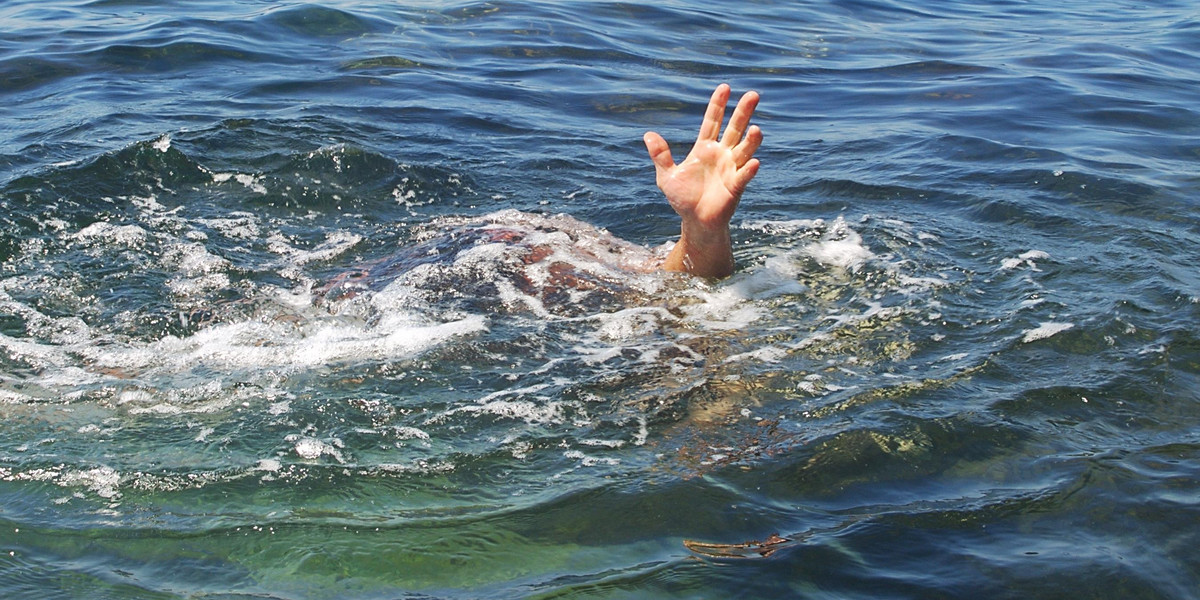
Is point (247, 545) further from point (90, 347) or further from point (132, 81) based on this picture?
point (132, 81)

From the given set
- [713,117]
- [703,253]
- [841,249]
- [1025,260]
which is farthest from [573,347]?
[1025,260]

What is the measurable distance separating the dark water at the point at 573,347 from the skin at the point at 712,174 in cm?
33

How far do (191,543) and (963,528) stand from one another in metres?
2.29

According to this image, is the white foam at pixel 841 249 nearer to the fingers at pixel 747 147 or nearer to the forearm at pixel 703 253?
the forearm at pixel 703 253

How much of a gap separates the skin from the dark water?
13.1 inches

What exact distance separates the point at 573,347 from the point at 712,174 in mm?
990

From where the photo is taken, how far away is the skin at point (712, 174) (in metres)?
4.76

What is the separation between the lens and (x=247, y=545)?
3.22 m

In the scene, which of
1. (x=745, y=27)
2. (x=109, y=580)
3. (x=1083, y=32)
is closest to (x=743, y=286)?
(x=109, y=580)

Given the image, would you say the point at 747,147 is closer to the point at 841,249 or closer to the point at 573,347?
the point at 573,347

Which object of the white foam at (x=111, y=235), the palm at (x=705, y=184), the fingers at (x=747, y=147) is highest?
→ the fingers at (x=747, y=147)

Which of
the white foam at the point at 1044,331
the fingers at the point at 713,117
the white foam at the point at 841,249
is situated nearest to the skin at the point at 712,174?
the fingers at the point at 713,117

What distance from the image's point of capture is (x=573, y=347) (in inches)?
185

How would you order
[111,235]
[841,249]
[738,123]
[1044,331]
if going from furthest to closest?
[111,235]
[841,249]
[738,123]
[1044,331]
